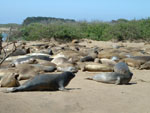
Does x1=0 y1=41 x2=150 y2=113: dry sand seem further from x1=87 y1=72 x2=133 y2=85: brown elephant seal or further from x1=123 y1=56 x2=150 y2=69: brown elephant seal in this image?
x1=123 y1=56 x2=150 y2=69: brown elephant seal

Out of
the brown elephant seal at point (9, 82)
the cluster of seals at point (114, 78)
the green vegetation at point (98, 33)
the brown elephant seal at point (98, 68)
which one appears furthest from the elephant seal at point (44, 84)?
the green vegetation at point (98, 33)

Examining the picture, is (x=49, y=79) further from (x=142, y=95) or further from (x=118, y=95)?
(x=142, y=95)

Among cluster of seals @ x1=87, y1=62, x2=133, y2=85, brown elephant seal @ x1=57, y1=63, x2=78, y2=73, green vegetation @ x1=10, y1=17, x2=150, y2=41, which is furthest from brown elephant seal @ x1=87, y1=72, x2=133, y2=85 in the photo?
green vegetation @ x1=10, y1=17, x2=150, y2=41

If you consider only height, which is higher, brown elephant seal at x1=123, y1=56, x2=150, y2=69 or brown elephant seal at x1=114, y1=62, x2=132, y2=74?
brown elephant seal at x1=114, y1=62, x2=132, y2=74

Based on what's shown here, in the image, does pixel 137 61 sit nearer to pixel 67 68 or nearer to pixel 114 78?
pixel 67 68

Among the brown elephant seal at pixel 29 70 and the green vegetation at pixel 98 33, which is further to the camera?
the green vegetation at pixel 98 33

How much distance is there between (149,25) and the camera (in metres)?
19.9

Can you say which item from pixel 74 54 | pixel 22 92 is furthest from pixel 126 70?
pixel 74 54

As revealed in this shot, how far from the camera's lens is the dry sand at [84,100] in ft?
14.0

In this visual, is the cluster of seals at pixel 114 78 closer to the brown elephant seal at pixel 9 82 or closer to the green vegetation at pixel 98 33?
the brown elephant seal at pixel 9 82

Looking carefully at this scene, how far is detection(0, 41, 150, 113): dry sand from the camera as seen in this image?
14.0 feet

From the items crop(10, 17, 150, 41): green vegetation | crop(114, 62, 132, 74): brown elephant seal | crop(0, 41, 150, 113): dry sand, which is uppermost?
crop(10, 17, 150, 41): green vegetation

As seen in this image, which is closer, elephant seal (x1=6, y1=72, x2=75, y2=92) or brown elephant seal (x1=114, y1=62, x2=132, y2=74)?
elephant seal (x1=6, y1=72, x2=75, y2=92)

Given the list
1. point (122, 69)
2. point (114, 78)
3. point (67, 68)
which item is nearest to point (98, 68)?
point (67, 68)
